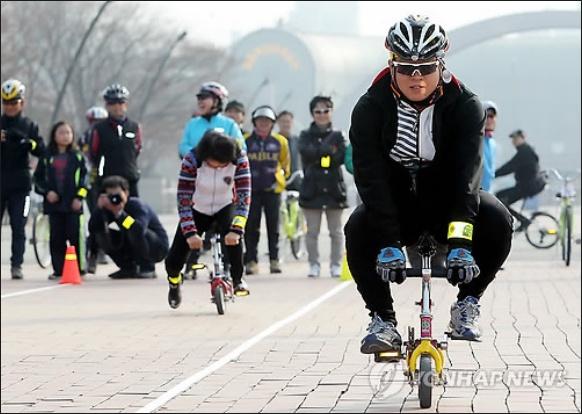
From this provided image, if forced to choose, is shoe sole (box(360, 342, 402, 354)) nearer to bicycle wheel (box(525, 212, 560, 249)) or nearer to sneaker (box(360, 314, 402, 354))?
sneaker (box(360, 314, 402, 354))

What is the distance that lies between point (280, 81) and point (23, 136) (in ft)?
369

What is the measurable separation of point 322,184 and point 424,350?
42.2 feet

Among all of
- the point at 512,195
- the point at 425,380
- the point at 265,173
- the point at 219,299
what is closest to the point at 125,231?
the point at 265,173

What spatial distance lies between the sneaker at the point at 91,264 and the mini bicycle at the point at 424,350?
13804 mm

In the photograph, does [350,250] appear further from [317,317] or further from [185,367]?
A: [317,317]

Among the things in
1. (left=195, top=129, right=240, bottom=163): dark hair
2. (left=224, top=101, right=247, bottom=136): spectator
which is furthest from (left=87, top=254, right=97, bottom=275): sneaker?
(left=195, top=129, right=240, bottom=163): dark hair

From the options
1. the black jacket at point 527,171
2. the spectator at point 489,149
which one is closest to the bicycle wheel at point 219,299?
the spectator at point 489,149

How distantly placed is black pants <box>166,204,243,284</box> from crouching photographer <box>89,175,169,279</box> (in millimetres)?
5687

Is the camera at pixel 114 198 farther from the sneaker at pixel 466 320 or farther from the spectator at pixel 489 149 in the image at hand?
the sneaker at pixel 466 320

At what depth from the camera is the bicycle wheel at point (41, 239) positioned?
74.3 ft

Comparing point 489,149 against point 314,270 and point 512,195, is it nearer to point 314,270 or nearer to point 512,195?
point 314,270

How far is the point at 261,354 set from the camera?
37.9ft

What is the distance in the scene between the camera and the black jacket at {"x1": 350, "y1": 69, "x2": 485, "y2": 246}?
700cm

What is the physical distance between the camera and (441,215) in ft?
23.2
